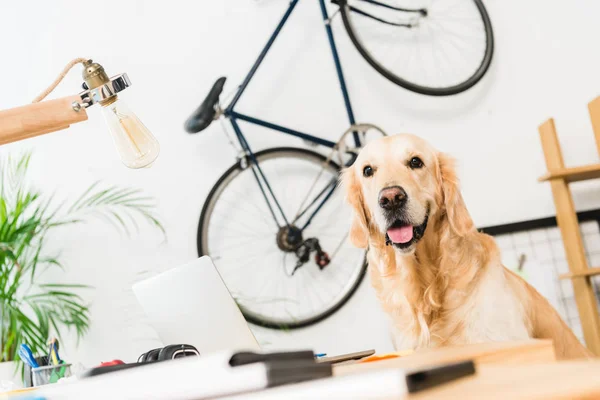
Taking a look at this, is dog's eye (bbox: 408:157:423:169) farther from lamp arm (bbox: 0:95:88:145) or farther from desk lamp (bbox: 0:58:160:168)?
lamp arm (bbox: 0:95:88:145)

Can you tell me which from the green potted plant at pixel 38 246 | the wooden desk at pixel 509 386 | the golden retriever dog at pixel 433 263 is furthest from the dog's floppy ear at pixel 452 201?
the wooden desk at pixel 509 386

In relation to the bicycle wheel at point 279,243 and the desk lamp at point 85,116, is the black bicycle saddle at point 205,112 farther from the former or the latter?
the desk lamp at point 85,116

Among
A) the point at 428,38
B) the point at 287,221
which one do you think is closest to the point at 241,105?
the point at 287,221

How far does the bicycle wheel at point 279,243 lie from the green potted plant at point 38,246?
0.99ft

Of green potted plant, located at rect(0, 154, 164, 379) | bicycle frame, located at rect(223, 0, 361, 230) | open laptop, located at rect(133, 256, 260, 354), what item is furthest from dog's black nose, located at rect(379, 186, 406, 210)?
green potted plant, located at rect(0, 154, 164, 379)

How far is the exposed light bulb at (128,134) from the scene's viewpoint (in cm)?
116

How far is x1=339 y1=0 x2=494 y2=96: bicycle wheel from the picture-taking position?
10.2 ft

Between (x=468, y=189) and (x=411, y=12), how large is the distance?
873 millimetres

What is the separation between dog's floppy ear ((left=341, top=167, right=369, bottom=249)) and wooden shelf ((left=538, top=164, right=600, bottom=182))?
3.55 ft

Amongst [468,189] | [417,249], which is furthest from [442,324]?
[468,189]

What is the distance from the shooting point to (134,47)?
294cm

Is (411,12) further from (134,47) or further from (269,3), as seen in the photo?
(134,47)

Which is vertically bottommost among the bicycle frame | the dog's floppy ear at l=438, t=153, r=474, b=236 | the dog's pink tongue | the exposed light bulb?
the dog's pink tongue

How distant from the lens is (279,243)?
9.36 ft
